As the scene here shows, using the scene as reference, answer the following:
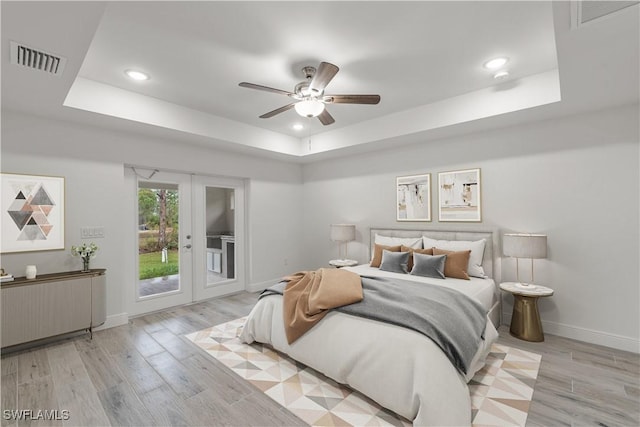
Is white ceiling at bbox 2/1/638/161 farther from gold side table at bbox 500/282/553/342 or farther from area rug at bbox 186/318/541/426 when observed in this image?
area rug at bbox 186/318/541/426

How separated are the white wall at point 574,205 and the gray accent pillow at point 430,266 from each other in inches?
31.3

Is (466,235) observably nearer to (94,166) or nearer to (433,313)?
(433,313)

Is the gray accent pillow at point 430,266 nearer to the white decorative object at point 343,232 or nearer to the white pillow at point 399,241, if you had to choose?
the white pillow at point 399,241

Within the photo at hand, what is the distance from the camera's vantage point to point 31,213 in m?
3.20

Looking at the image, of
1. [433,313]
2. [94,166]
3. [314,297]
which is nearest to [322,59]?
[314,297]

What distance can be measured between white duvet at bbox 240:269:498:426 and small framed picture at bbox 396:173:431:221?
208cm

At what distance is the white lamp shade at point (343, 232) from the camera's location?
5.09m

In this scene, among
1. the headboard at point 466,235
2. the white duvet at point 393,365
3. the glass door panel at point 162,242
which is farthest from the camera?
the glass door panel at point 162,242

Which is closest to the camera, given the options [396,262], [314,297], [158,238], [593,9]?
[593,9]

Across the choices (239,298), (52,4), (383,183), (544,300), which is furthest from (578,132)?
(239,298)

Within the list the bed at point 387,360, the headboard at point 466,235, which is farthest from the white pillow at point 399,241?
the bed at point 387,360

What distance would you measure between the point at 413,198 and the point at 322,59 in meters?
2.63

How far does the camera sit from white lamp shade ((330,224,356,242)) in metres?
5.09

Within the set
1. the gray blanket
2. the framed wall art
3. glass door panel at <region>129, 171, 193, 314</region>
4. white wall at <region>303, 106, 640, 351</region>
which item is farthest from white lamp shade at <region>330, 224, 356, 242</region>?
the framed wall art
